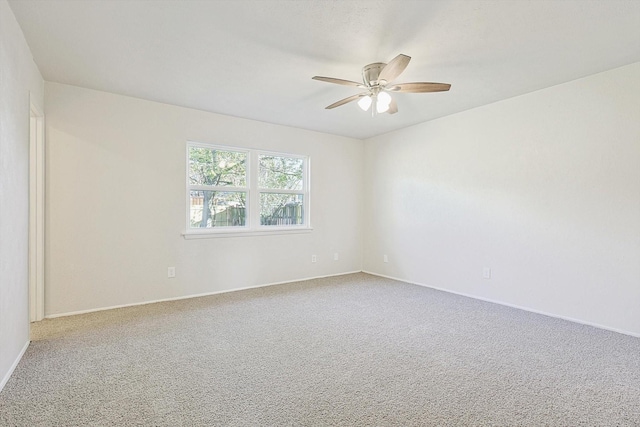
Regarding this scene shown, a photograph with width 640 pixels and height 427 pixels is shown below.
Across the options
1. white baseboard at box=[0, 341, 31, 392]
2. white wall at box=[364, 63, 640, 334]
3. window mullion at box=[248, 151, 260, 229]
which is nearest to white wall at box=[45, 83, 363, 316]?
window mullion at box=[248, 151, 260, 229]

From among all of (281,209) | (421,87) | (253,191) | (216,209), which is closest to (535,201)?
(421,87)

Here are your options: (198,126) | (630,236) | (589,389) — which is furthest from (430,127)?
(589,389)

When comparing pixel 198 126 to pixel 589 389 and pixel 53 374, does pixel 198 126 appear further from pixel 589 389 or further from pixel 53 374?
pixel 589 389

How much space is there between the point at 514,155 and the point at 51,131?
495 cm

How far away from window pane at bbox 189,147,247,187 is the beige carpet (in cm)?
170

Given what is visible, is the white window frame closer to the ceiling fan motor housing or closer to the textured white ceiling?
the textured white ceiling

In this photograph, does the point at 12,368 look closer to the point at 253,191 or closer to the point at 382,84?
the point at 253,191

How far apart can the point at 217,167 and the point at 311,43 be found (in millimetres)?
2422

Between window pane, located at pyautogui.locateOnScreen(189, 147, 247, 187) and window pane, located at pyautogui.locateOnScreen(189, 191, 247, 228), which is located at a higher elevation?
window pane, located at pyautogui.locateOnScreen(189, 147, 247, 187)

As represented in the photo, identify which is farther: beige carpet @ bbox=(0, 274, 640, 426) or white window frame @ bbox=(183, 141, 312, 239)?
white window frame @ bbox=(183, 141, 312, 239)

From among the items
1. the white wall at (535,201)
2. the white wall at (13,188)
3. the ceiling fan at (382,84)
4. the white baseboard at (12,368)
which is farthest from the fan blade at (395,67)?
the white baseboard at (12,368)

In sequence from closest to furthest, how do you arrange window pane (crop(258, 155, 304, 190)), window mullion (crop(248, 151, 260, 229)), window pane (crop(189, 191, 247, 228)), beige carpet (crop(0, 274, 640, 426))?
beige carpet (crop(0, 274, 640, 426))
window pane (crop(189, 191, 247, 228))
window mullion (crop(248, 151, 260, 229))
window pane (crop(258, 155, 304, 190))

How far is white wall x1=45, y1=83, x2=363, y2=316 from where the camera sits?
3.33 meters

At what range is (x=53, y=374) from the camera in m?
2.14
